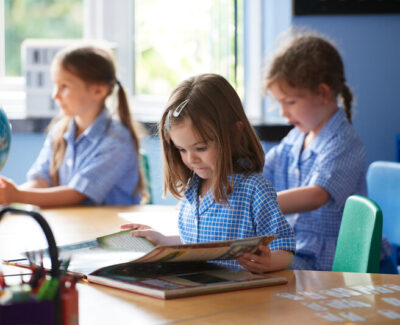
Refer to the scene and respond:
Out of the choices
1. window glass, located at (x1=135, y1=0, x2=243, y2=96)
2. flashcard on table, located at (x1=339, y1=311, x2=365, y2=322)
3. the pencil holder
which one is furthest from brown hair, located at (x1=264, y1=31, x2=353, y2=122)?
the pencil holder

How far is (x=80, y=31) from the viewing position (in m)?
3.79

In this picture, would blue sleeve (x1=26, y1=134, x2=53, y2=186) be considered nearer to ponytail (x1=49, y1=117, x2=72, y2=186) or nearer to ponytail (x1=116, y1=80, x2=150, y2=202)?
ponytail (x1=49, y1=117, x2=72, y2=186)

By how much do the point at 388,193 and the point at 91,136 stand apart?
1.05 m

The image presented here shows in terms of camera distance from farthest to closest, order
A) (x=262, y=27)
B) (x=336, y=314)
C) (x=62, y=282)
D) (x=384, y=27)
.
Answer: (x=262, y=27) < (x=384, y=27) < (x=336, y=314) < (x=62, y=282)

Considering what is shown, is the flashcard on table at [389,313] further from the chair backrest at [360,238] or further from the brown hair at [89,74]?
the brown hair at [89,74]

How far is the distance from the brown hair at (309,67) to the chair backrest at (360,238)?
0.71 meters

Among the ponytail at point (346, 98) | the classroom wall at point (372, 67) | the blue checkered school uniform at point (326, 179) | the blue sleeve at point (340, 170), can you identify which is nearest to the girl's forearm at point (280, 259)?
the blue checkered school uniform at point (326, 179)

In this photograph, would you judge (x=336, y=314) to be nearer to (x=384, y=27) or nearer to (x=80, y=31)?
(x=384, y=27)

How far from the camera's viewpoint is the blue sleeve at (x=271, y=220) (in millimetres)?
1364

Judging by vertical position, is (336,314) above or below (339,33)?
below

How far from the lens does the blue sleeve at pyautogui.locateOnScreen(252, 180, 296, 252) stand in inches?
53.7

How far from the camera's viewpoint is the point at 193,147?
1.46 m

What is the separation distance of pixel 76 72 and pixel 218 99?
1.21m

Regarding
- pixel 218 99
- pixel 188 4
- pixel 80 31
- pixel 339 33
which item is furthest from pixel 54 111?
pixel 218 99
